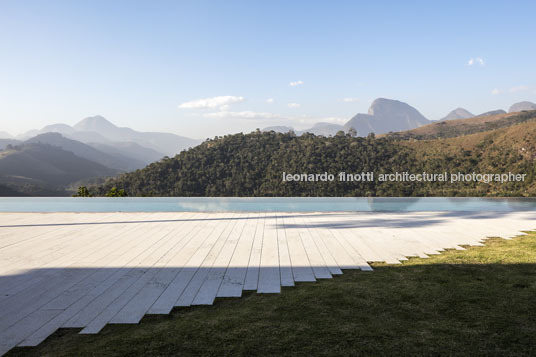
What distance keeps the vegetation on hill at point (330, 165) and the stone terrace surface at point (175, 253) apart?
29.7ft

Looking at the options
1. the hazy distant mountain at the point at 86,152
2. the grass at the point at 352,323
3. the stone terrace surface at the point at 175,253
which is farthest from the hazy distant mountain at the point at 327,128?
the grass at the point at 352,323

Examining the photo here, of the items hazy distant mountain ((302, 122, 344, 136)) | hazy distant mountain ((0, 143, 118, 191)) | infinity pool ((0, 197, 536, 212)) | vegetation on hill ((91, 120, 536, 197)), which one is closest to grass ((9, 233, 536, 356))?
infinity pool ((0, 197, 536, 212))

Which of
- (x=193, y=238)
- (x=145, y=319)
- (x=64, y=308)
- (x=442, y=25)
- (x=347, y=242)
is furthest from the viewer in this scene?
(x=442, y=25)

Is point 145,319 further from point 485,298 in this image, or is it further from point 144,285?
point 485,298

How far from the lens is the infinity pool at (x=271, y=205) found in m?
8.20

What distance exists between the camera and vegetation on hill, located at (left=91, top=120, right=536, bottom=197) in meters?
16.1

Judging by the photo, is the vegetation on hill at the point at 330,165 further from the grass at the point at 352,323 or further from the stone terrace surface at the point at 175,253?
the grass at the point at 352,323

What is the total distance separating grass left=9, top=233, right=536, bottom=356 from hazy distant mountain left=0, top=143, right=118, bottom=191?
63973 millimetres

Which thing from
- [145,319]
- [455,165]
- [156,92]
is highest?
[156,92]

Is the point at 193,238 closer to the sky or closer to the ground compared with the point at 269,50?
closer to the ground

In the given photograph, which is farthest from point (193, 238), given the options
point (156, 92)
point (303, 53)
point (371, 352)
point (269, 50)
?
point (156, 92)

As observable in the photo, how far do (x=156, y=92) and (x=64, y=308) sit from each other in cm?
2311

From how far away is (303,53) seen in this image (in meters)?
19.5

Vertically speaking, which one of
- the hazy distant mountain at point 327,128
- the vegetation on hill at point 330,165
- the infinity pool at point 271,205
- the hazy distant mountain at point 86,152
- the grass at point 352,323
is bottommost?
the grass at point 352,323
